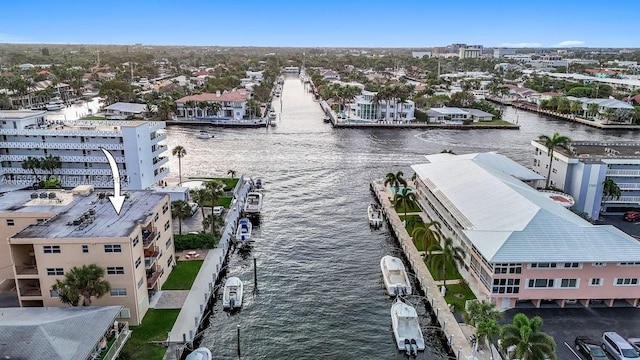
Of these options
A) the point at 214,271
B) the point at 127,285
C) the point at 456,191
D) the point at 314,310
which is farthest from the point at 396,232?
the point at 127,285

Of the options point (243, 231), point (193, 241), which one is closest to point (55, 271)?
point (193, 241)

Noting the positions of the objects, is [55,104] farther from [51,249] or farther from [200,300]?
[200,300]

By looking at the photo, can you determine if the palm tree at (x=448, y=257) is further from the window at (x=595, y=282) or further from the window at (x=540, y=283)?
the window at (x=595, y=282)

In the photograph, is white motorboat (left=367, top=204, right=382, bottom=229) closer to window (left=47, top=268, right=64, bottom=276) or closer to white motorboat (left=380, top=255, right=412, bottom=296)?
white motorboat (left=380, top=255, right=412, bottom=296)

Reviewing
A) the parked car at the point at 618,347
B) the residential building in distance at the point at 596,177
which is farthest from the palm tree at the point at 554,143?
the parked car at the point at 618,347

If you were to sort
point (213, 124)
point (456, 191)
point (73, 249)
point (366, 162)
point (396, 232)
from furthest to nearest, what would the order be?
point (213, 124) → point (366, 162) → point (396, 232) → point (456, 191) → point (73, 249)

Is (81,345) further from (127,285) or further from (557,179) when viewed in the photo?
(557,179)

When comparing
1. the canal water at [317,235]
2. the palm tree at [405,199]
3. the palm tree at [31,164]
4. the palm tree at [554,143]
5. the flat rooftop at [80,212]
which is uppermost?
the palm tree at [554,143]
